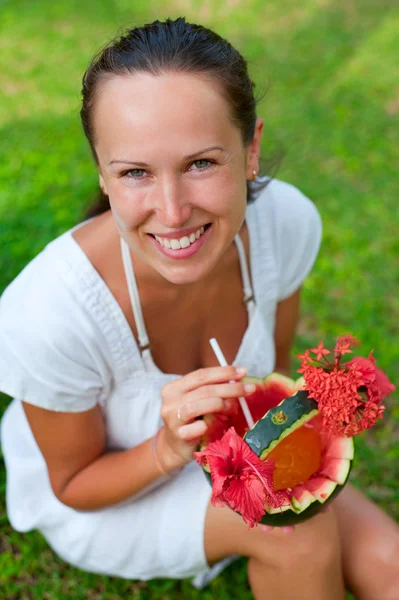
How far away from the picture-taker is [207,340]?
7.77 feet

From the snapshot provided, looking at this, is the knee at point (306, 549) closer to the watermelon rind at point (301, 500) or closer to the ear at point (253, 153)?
the watermelon rind at point (301, 500)

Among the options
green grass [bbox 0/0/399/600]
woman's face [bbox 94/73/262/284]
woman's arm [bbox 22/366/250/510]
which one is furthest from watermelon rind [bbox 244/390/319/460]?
green grass [bbox 0/0/399/600]

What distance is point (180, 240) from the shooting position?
1.74 metres

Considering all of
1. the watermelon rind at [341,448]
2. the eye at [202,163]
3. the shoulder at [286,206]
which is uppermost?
the eye at [202,163]

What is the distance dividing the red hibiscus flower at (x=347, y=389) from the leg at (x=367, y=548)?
646mm

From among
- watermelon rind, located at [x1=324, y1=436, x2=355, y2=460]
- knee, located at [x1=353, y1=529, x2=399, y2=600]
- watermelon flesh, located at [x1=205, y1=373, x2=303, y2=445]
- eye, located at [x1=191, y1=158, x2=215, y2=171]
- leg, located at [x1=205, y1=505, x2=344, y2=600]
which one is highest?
eye, located at [x1=191, y1=158, x2=215, y2=171]

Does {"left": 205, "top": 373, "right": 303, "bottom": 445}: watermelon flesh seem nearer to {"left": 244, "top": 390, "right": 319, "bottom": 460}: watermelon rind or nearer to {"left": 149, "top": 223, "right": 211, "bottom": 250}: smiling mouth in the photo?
{"left": 244, "top": 390, "right": 319, "bottom": 460}: watermelon rind

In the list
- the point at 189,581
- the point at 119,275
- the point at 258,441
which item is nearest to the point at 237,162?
the point at 119,275

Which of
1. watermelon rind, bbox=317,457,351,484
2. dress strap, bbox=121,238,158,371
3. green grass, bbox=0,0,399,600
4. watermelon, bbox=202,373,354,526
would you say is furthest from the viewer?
green grass, bbox=0,0,399,600

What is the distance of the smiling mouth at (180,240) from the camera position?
1739mm

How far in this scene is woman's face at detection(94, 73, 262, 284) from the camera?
62.4 inches

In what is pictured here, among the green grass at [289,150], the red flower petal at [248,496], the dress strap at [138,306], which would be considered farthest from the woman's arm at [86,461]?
the green grass at [289,150]

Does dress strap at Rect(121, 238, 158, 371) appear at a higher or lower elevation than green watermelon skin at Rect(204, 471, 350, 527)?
higher

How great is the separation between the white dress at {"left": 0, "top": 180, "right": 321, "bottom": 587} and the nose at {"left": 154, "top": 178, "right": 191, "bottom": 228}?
16.1 inches
